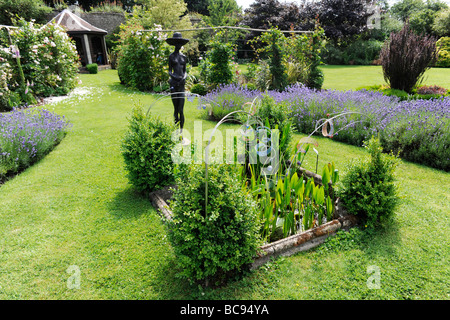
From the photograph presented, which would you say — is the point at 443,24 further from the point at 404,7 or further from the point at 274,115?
the point at 274,115

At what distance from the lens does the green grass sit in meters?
2.50

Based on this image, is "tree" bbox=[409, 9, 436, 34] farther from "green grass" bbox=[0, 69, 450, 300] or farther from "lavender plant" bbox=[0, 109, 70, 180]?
"lavender plant" bbox=[0, 109, 70, 180]

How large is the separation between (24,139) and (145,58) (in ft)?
27.1

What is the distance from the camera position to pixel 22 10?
77.8 ft

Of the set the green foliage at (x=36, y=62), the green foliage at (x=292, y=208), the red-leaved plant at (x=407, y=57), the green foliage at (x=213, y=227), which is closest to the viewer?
the green foliage at (x=213, y=227)

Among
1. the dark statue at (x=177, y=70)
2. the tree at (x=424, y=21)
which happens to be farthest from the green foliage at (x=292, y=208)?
the tree at (x=424, y=21)

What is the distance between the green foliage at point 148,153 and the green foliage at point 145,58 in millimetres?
9099

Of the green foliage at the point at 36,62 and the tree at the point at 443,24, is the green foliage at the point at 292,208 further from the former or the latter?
the tree at the point at 443,24

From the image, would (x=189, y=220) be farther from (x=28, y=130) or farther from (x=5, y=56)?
(x=5, y=56)

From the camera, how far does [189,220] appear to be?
2.39 meters

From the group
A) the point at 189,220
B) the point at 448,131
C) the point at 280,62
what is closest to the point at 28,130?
the point at 189,220

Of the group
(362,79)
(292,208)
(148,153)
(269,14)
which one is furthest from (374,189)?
(269,14)

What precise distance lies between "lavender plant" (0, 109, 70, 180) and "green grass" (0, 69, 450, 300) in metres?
0.37

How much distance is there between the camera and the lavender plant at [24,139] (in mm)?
4746
